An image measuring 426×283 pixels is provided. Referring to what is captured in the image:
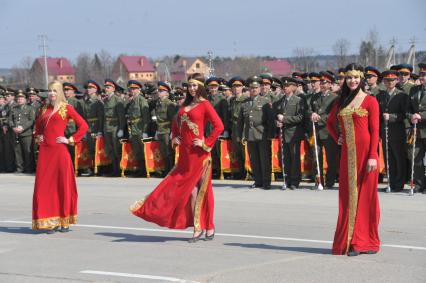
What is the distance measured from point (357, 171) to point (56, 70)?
12667cm

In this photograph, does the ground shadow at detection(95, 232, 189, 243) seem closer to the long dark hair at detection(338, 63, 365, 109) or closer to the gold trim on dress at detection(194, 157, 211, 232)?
the gold trim on dress at detection(194, 157, 211, 232)

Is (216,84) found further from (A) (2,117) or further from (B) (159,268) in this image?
(B) (159,268)

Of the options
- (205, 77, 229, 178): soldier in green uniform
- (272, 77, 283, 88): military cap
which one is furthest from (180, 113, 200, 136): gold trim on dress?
(272, 77, 283, 88): military cap

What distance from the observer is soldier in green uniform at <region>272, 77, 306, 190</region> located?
16.4 metres

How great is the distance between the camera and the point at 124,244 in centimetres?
1061

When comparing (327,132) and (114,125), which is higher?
(114,125)

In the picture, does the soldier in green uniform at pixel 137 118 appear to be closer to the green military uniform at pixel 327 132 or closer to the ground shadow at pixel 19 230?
the green military uniform at pixel 327 132

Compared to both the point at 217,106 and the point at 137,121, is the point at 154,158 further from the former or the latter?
the point at 217,106

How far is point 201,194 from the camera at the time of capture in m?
10.6

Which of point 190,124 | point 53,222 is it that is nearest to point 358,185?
point 190,124

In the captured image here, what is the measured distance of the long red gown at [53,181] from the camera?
11.7 metres

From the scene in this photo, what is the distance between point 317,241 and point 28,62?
105m

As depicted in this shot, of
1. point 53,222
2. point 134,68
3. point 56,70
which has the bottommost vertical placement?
point 53,222

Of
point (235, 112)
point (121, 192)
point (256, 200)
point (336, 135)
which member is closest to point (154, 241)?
point (336, 135)
